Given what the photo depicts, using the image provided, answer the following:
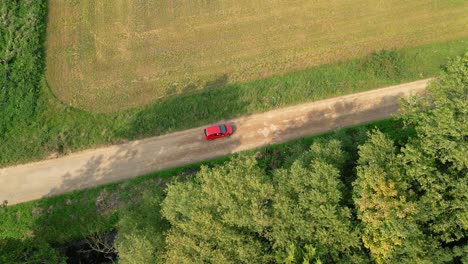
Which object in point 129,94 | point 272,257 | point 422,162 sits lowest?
point 272,257

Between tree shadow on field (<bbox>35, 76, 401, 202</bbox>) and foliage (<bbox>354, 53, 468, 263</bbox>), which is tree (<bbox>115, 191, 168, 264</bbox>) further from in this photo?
foliage (<bbox>354, 53, 468, 263</bbox>)

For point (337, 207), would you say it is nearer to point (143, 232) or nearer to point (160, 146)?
point (143, 232)

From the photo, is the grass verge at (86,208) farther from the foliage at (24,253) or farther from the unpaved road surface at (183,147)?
the foliage at (24,253)

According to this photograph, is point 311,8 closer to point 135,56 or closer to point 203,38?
point 203,38

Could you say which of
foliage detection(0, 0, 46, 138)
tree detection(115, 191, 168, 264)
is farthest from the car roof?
foliage detection(0, 0, 46, 138)

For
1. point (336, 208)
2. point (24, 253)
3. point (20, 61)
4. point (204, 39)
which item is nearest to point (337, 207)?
point (336, 208)

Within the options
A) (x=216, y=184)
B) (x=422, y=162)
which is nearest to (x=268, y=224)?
(x=216, y=184)

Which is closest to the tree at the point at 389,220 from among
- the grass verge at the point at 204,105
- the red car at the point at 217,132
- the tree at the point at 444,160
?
the tree at the point at 444,160

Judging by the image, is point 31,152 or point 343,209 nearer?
point 343,209
